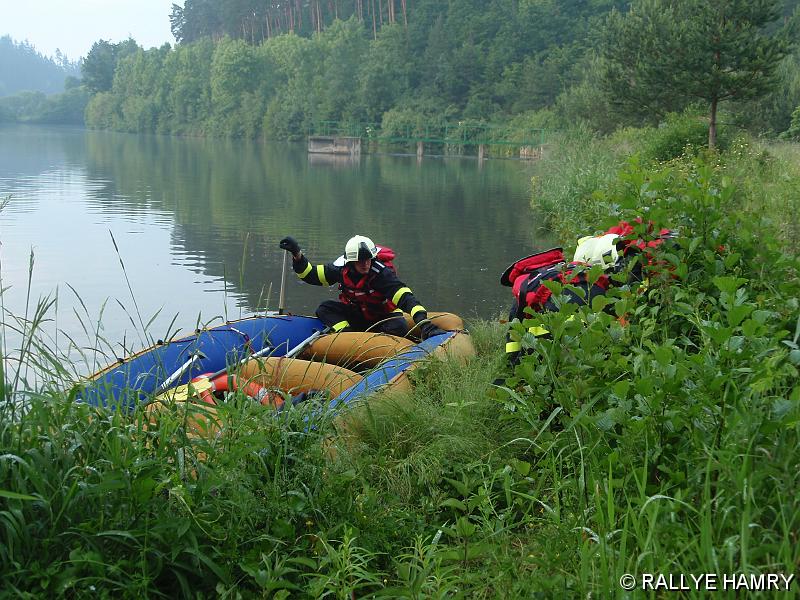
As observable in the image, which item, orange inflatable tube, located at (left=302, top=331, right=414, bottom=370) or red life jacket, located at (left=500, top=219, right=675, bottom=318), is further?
orange inflatable tube, located at (left=302, top=331, right=414, bottom=370)

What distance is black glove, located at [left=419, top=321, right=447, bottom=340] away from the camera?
24.1 feet

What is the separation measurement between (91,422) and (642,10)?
26.2m

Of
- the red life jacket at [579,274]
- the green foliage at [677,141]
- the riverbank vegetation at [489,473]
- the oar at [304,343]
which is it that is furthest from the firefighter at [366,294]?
the green foliage at [677,141]

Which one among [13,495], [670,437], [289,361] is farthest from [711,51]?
[13,495]

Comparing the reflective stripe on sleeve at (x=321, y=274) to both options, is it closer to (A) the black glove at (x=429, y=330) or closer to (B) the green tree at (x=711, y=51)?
(A) the black glove at (x=429, y=330)

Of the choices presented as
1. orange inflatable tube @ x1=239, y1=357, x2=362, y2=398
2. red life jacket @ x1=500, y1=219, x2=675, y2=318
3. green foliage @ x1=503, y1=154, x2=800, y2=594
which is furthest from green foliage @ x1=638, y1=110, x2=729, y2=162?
green foliage @ x1=503, y1=154, x2=800, y2=594

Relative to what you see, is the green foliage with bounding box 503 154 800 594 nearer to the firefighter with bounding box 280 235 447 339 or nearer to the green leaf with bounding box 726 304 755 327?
the green leaf with bounding box 726 304 755 327

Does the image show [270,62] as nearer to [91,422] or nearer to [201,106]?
[201,106]

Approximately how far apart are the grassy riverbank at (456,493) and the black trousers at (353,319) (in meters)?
3.33

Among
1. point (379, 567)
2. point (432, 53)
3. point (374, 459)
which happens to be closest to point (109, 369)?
point (374, 459)

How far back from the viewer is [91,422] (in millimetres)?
3387

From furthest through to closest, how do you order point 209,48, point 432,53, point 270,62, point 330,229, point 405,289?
point 209,48 < point 270,62 < point 432,53 < point 330,229 < point 405,289

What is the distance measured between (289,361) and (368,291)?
7.33 ft

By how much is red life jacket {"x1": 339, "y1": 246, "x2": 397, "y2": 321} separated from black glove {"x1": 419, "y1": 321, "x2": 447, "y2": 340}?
1.16 ft
